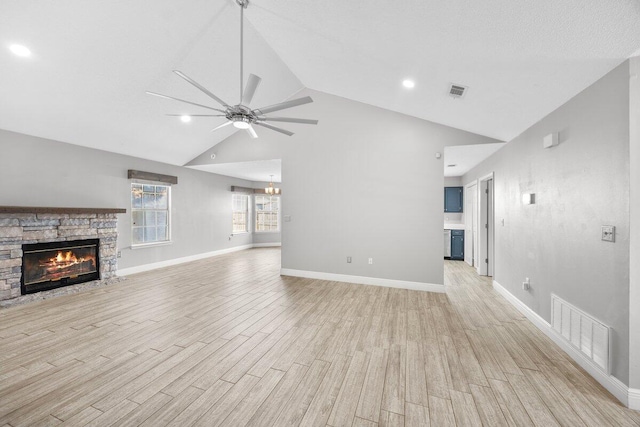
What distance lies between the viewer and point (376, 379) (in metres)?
2.10

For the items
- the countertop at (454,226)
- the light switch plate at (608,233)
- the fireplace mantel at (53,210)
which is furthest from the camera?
the countertop at (454,226)

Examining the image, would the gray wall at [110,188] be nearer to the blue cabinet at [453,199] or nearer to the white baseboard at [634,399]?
the blue cabinet at [453,199]

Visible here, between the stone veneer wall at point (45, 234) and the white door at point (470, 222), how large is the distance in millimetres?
7423

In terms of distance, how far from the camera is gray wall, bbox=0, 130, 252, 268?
4.04 metres

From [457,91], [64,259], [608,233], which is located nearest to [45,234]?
[64,259]

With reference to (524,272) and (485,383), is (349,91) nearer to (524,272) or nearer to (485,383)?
(524,272)

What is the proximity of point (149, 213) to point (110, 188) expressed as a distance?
103 centimetres

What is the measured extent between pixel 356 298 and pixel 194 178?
5.39 meters

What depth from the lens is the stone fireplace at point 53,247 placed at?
3.81 meters

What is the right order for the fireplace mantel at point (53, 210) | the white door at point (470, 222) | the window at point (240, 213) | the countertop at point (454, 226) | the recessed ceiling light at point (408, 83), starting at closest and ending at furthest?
the recessed ceiling light at point (408, 83)
the fireplace mantel at point (53, 210)
the white door at point (470, 222)
the countertop at point (454, 226)
the window at point (240, 213)

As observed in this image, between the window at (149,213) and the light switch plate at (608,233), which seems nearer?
the light switch plate at (608,233)

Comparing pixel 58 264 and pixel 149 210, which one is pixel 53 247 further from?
pixel 149 210

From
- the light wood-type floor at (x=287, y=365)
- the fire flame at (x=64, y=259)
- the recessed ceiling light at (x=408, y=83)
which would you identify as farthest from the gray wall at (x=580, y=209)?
the fire flame at (x=64, y=259)

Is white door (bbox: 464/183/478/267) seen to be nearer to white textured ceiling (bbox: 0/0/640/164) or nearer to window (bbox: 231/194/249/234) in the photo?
white textured ceiling (bbox: 0/0/640/164)
